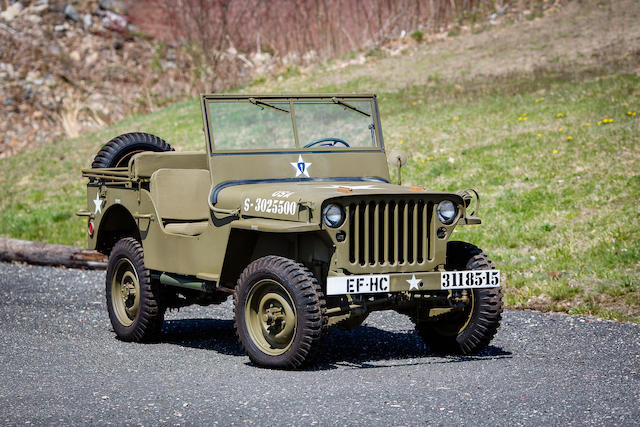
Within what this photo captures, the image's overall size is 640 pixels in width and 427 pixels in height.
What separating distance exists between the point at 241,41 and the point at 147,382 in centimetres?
2492

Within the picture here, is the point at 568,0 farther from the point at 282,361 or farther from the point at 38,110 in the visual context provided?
the point at 282,361

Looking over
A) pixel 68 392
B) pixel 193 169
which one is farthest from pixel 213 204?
pixel 68 392

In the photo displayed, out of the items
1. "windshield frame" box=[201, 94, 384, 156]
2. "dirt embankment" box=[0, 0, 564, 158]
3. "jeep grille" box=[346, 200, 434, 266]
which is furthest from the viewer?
"dirt embankment" box=[0, 0, 564, 158]

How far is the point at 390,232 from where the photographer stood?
6559 mm

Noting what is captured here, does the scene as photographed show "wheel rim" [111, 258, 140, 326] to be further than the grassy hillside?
No

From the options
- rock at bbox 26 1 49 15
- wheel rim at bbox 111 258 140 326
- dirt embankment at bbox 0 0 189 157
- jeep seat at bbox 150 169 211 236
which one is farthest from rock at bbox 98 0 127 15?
jeep seat at bbox 150 169 211 236

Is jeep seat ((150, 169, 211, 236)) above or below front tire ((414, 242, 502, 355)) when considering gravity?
above

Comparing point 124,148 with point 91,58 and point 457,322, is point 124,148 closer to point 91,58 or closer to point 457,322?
point 457,322

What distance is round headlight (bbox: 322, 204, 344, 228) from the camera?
628 centimetres

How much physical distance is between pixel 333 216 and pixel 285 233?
460 mm

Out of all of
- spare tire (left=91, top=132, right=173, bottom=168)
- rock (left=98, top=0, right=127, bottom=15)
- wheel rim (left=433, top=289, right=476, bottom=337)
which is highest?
rock (left=98, top=0, right=127, bottom=15)

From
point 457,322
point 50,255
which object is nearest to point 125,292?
point 457,322

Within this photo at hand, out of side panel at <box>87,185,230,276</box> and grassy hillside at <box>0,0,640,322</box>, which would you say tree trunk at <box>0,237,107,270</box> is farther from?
side panel at <box>87,185,230,276</box>

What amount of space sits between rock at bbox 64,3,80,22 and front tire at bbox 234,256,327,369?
26.3 m
